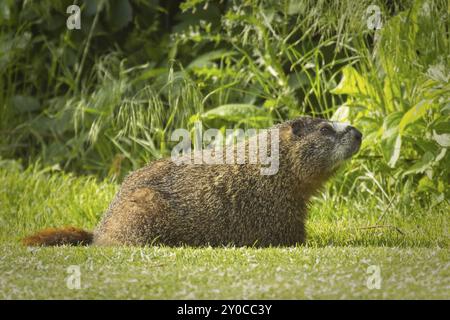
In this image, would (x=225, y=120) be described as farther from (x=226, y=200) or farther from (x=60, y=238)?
(x=60, y=238)

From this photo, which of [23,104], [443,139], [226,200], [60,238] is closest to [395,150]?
[443,139]

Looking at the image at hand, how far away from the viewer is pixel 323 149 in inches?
260

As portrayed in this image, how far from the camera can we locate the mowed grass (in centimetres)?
448

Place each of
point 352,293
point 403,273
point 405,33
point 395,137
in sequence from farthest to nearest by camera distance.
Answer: point 405,33, point 395,137, point 403,273, point 352,293

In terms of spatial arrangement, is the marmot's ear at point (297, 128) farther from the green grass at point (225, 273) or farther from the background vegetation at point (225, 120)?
the green grass at point (225, 273)

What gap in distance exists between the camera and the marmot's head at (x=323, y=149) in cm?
659

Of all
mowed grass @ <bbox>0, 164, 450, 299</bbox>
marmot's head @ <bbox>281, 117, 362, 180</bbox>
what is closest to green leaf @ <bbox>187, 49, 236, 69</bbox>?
mowed grass @ <bbox>0, 164, 450, 299</bbox>

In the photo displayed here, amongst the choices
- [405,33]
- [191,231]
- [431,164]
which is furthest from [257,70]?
[191,231]

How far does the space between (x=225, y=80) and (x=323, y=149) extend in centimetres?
294

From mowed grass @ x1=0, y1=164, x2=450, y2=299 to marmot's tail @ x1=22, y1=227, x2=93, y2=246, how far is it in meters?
0.13

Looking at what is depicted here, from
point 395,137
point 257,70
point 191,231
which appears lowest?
point 191,231

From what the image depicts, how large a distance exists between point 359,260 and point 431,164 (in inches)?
94.6

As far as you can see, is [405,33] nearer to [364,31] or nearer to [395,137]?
[364,31]

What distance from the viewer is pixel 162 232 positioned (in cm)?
622
